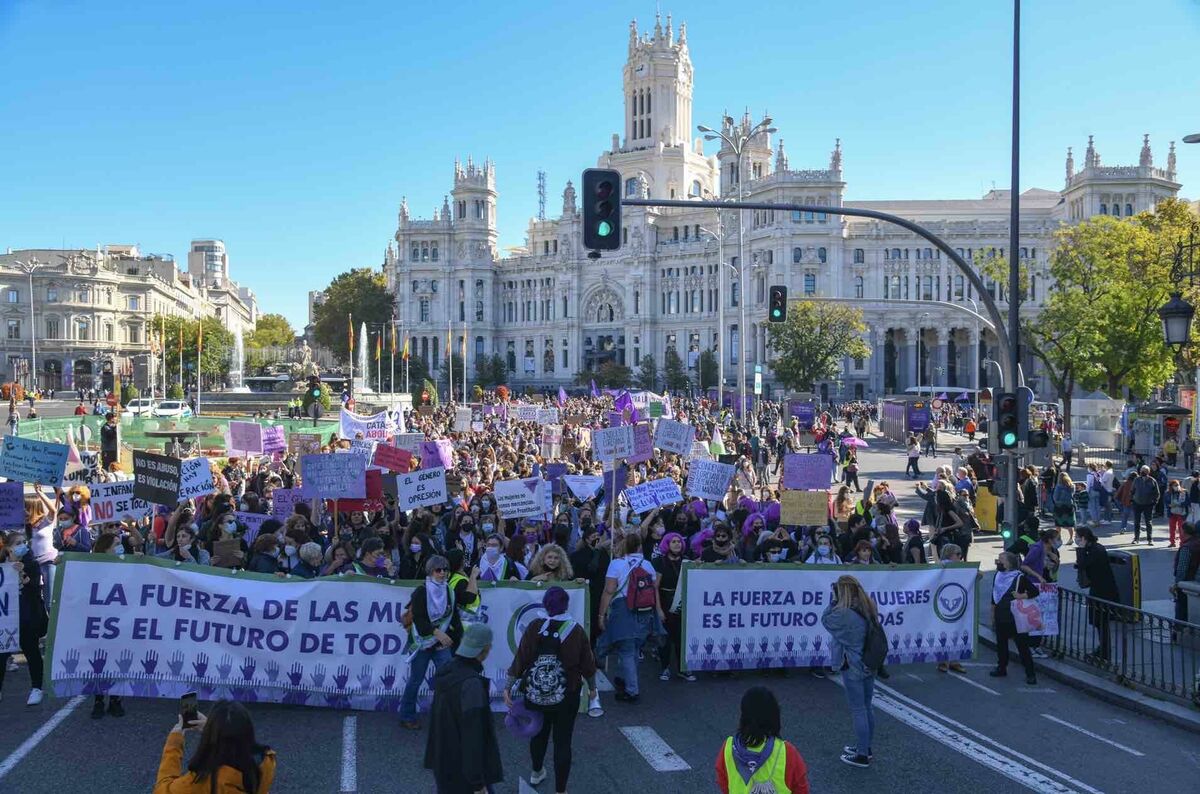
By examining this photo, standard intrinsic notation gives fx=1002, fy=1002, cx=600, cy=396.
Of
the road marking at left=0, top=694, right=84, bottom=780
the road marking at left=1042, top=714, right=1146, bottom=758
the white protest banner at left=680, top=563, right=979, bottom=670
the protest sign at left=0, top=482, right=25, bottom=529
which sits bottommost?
the road marking at left=1042, top=714, right=1146, bottom=758

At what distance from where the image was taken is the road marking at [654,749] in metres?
8.11

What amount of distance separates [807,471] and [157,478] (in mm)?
9326

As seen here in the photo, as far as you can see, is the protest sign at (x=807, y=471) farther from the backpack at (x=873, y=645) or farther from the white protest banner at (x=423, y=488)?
the backpack at (x=873, y=645)

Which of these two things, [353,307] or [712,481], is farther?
[353,307]

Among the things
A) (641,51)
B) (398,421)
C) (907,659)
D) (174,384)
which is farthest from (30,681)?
(641,51)

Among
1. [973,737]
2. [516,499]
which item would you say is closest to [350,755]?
[973,737]

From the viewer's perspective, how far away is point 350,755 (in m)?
8.22

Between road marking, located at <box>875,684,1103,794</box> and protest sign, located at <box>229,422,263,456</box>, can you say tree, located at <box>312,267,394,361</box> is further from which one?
road marking, located at <box>875,684,1103,794</box>

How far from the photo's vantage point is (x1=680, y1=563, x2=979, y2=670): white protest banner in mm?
10305

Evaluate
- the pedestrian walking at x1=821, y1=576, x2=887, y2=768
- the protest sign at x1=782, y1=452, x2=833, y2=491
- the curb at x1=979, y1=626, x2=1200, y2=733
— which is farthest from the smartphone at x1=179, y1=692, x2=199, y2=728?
the protest sign at x1=782, y1=452, x2=833, y2=491

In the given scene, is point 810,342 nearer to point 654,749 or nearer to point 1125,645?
point 1125,645

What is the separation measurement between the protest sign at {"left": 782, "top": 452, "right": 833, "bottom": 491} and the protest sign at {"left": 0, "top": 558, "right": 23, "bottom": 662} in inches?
410

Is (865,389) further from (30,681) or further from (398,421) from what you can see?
(30,681)

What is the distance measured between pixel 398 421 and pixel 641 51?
301ft
